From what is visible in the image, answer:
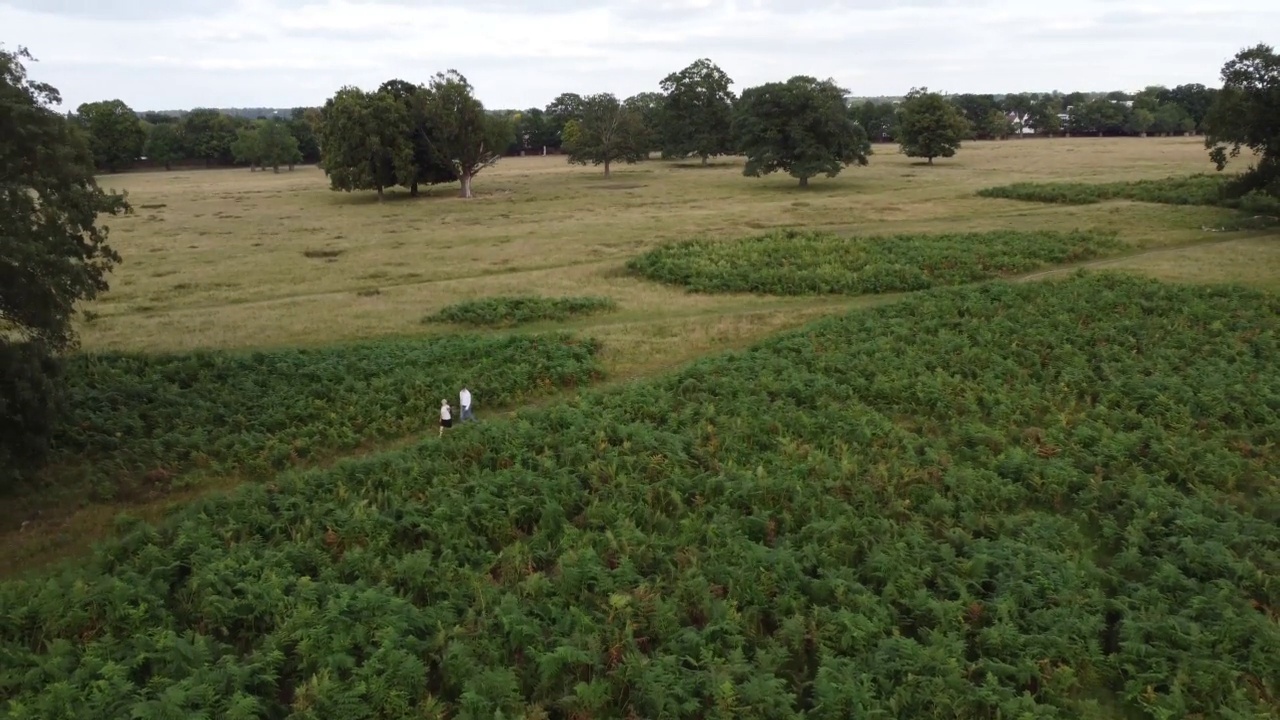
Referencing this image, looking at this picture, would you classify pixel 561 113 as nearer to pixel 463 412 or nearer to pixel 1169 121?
pixel 1169 121

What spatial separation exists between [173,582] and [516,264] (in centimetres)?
2542

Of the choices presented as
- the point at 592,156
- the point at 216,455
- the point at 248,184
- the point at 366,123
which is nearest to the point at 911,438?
the point at 216,455

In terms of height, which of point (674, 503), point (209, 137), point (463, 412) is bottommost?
point (674, 503)

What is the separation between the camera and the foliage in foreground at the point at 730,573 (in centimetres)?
943

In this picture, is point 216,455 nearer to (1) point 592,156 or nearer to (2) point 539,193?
(2) point 539,193

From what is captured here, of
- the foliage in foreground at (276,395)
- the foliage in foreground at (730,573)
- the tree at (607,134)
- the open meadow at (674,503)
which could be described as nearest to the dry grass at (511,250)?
the open meadow at (674,503)

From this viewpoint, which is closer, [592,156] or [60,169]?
[60,169]

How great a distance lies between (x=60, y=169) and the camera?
1612cm

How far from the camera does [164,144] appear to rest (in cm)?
10625

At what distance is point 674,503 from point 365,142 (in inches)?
2106

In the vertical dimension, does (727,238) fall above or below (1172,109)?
below

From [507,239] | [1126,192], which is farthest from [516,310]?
[1126,192]

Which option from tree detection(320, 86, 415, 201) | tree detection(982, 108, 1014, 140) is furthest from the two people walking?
tree detection(982, 108, 1014, 140)

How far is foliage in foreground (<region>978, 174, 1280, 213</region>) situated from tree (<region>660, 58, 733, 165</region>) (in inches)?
1609
